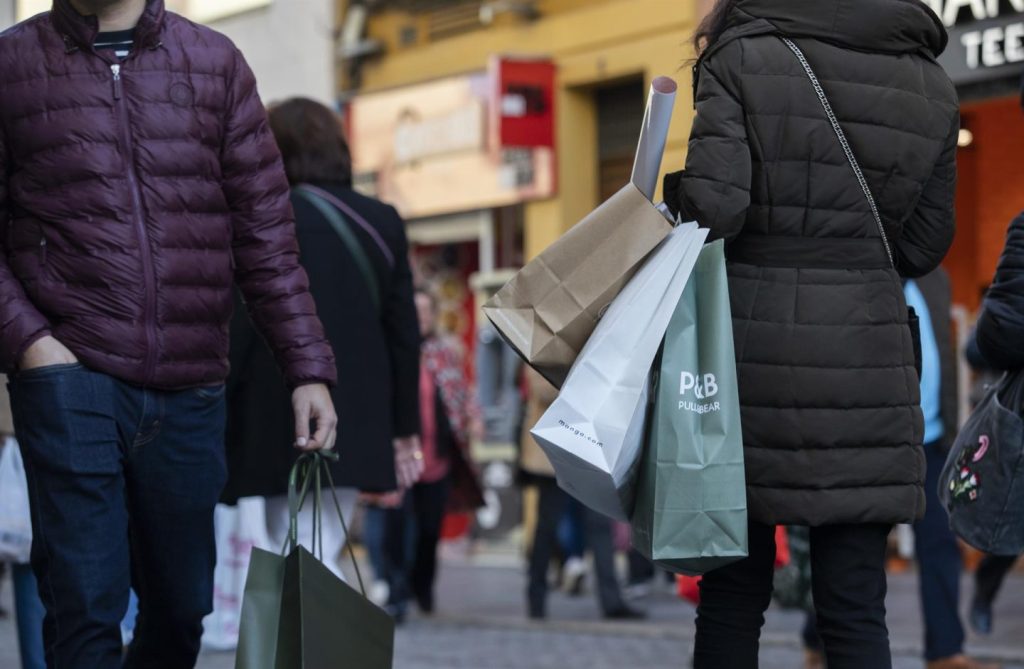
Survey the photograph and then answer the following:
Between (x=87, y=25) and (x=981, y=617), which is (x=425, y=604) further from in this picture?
(x=87, y=25)

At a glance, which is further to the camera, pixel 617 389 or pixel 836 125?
pixel 836 125

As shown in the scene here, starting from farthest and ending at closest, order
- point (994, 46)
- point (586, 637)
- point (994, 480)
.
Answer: point (994, 46)
point (586, 637)
point (994, 480)

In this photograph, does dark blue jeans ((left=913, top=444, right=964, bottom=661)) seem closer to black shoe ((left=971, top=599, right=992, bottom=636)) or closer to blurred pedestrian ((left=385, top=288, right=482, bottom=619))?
black shoe ((left=971, top=599, right=992, bottom=636))

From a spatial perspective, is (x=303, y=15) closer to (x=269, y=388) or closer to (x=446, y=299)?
(x=446, y=299)

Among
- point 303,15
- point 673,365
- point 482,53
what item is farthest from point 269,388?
point 303,15

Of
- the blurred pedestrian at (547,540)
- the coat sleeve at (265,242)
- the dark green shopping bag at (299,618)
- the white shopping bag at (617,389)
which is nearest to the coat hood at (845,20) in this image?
the white shopping bag at (617,389)

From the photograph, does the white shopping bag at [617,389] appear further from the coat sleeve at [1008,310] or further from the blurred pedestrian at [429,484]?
the blurred pedestrian at [429,484]

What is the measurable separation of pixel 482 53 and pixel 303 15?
3.69 m

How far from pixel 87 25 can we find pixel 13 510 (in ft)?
8.85

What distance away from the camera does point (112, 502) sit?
173 inches

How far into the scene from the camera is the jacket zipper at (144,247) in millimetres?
4422

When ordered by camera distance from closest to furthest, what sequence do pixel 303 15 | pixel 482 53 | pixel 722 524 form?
pixel 722 524
pixel 482 53
pixel 303 15

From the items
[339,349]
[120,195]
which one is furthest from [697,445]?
[339,349]

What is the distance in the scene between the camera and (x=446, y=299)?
713 inches
